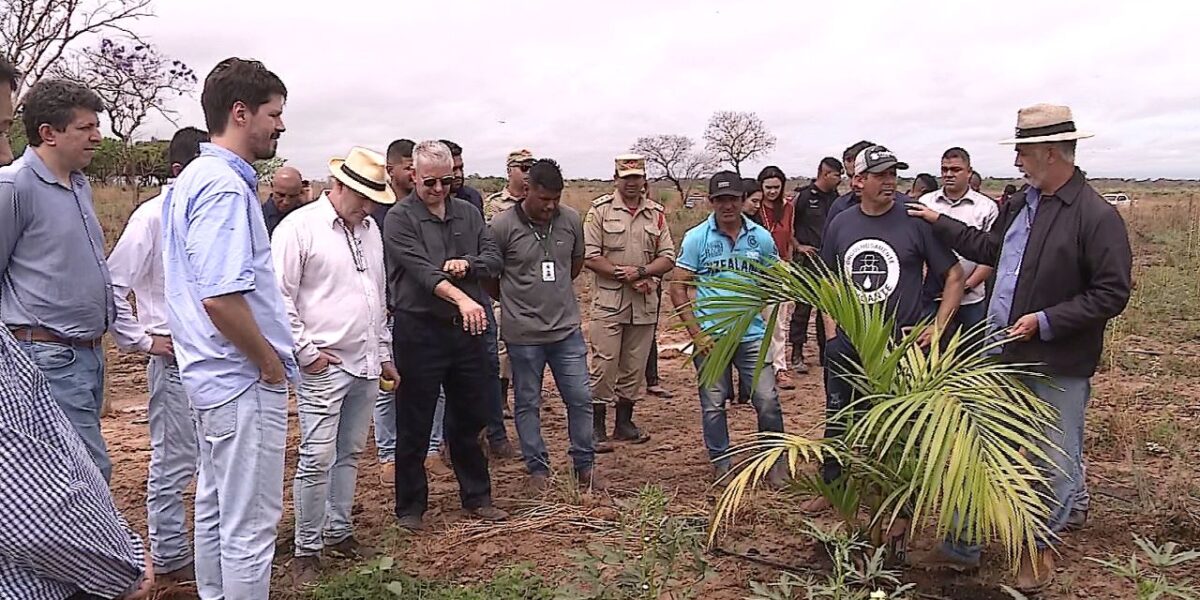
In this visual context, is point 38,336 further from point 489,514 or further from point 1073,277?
point 1073,277

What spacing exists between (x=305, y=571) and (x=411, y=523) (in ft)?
2.35

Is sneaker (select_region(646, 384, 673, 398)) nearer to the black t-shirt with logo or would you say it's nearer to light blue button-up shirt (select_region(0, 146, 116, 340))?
the black t-shirt with logo

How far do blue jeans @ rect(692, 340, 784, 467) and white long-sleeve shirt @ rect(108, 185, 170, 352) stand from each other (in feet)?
8.74

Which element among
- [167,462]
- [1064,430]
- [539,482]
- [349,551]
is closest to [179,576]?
[167,462]

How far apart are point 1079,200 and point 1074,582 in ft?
5.24

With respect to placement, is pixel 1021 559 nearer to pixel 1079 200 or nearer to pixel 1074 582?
pixel 1074 582

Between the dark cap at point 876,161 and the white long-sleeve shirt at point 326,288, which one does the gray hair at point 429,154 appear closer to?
the white long-sleeve shirt at point 326,288

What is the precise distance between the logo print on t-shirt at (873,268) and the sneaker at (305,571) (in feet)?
9.07

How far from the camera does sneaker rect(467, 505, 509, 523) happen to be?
15.5ft

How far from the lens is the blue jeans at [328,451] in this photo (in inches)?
151

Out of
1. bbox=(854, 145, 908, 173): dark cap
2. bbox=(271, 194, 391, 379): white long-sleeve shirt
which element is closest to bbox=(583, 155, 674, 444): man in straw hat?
bbox=(854, 145, 908, 173): dark cap

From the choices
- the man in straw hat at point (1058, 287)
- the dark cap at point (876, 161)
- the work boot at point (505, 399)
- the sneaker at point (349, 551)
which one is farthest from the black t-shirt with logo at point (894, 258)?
the work boot at point (505, 399)

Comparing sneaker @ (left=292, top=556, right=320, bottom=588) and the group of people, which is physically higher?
the group of people

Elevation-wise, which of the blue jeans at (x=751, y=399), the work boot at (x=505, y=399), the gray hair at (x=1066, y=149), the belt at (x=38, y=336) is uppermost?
the gray hair at (x=1066, y=149)
